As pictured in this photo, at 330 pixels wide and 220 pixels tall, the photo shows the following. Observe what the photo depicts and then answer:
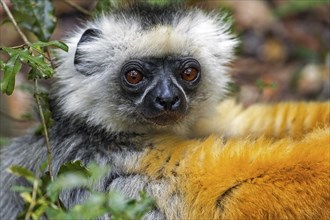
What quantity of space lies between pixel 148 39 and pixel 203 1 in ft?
6.12

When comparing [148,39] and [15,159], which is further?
[15,159]

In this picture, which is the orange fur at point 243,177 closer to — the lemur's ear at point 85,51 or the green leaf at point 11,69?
the lemur's ear at point 85,51

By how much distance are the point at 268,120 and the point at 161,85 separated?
1.80 meters

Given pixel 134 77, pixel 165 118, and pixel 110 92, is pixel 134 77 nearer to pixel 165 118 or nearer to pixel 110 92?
pixel 110 92

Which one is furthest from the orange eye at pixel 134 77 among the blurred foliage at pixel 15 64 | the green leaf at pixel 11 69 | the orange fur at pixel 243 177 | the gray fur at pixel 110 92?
the green leaf at pixel 11 69

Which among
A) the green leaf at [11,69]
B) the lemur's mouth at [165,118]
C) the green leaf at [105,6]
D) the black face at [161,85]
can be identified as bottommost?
the lemur's mouth at [165,118]

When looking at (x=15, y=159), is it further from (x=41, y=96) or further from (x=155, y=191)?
(x=155, y=191)

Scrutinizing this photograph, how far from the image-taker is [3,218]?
689cm

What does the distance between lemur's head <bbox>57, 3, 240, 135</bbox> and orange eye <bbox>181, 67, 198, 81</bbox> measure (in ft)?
0.03

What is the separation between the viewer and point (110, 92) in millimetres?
6840

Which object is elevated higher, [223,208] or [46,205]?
[46,205]

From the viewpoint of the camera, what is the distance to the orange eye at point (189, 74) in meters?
6.79

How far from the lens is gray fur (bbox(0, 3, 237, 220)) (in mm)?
6664

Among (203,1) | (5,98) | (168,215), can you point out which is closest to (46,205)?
(168,215)
